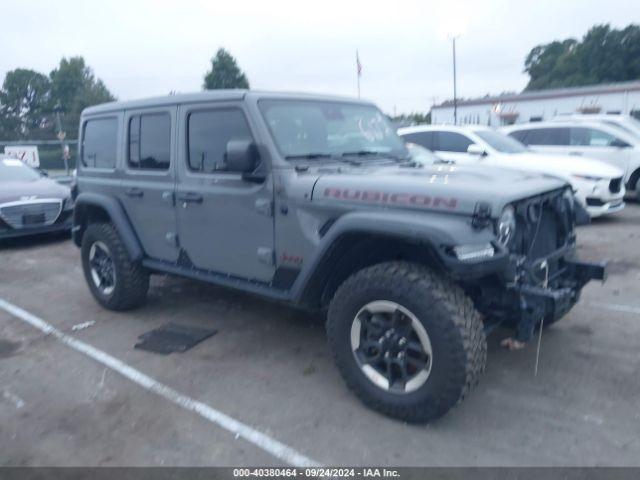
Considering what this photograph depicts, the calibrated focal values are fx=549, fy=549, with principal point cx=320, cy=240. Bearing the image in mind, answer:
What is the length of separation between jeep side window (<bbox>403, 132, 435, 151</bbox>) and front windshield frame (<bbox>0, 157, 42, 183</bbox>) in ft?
22.9

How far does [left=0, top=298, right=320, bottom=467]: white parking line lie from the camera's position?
3062mm

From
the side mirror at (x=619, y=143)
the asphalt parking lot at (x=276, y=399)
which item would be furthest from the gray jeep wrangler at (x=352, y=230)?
the side mirror at (x=619, y=143)

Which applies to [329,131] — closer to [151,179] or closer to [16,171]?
[151,179]

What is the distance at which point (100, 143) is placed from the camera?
5426 millimetres

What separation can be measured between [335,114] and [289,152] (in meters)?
0.74

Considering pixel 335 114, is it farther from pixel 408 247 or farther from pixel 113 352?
pixel 113 352

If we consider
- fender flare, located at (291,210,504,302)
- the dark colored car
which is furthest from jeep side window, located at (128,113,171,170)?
the dark colored car

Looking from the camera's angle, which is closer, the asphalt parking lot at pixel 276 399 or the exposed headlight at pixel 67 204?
the asphalt parking lot at pixel 276 399

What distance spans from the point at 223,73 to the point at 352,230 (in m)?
35.1

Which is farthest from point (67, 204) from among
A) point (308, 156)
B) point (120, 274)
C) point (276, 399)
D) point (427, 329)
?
point (427, 329)

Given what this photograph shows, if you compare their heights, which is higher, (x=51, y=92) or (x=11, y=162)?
(x=51, y=92)

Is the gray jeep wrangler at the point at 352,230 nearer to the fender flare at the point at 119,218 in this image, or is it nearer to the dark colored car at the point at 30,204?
→ the fender flare at the point at 119,218

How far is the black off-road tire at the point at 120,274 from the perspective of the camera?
5.10 metres

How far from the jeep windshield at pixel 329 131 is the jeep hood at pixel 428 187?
1.09ft
